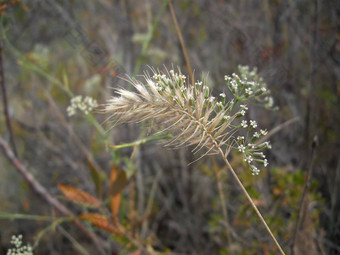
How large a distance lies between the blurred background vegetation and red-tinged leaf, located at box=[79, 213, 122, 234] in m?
0.16

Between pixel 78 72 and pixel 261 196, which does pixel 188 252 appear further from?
pixel 78 72

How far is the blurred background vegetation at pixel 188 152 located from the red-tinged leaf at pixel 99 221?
16 centimetres

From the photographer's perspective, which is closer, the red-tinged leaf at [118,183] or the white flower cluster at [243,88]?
the white flower cluster at [243,88]

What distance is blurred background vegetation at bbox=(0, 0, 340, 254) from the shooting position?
1.77 meters

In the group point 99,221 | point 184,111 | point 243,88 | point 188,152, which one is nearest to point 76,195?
point 99,221

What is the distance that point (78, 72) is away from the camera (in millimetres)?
3832

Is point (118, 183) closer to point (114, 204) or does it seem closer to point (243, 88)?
point (114, 204)

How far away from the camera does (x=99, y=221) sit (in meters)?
1.44

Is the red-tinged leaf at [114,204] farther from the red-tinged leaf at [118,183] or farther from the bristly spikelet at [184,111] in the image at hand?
the bristly spikelet at [184,111]

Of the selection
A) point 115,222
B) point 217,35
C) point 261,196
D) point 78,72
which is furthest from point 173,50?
point 115,222

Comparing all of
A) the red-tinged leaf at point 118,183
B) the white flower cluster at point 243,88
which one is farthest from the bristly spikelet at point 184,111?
the red-tinged leaf at point 118,183

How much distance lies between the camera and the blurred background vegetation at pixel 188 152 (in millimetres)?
1767

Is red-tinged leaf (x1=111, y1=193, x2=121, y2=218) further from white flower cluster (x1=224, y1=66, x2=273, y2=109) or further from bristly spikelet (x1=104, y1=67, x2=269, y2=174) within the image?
white flower cluster (x1=224, y1=66, x2=273, y2=109)

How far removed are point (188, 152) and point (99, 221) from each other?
21.0 inches
